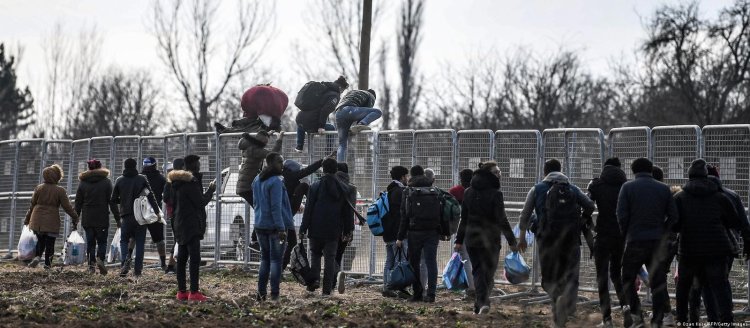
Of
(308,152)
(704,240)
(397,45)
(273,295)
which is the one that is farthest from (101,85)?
(704,240)

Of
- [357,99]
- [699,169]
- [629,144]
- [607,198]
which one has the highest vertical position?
[357,99]

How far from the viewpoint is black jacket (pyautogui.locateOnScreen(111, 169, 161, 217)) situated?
19188 millimetres

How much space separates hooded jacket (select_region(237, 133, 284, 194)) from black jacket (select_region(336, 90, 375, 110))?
3.84 feet

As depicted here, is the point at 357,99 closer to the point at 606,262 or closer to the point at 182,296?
the point at 182,296

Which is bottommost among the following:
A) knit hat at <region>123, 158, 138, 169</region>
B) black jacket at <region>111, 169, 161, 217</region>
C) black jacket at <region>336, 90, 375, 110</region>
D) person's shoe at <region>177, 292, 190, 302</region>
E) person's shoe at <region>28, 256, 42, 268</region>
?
person's shoe at <region>177, 292, 190, 302</region>

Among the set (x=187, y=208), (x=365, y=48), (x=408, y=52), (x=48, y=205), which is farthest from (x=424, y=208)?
(x=408, y=52)

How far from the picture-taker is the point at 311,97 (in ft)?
65.3

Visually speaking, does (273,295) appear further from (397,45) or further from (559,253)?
(397,45)

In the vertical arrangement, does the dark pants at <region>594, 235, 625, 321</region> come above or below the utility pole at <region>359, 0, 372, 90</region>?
below

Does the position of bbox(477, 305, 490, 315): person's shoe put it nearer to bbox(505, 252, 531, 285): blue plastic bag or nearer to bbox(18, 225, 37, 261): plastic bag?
bbox(505, 252, 531, 285): blue plastic bag

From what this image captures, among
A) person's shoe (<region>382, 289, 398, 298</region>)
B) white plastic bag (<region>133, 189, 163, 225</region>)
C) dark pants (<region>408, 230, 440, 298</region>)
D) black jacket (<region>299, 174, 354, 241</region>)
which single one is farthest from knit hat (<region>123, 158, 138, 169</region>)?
dark pants (<region>408, 230, 440, 298</region>)

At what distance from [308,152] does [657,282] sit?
26.4 feet

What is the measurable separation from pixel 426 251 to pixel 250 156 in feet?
12.8

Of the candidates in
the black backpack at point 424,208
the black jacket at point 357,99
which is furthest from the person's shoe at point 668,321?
the black jacket at point 357,99
